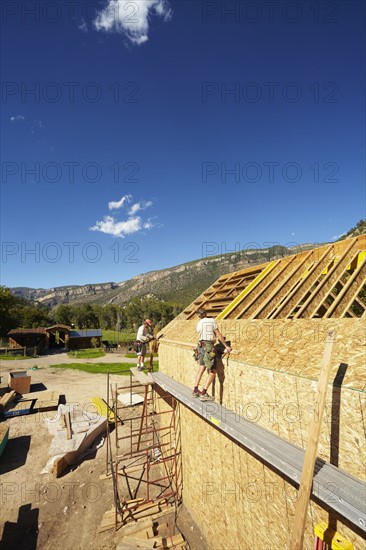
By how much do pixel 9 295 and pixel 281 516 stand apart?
51313 mm

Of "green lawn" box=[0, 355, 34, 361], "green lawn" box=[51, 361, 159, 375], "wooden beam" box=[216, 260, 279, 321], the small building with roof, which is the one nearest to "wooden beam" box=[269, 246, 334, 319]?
"wooden beam" box=[216, 260, 279, 321]

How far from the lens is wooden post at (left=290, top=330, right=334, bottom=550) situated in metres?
2.66

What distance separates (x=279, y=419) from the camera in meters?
4.40

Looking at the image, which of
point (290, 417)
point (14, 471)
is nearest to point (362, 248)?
point (290, 417)

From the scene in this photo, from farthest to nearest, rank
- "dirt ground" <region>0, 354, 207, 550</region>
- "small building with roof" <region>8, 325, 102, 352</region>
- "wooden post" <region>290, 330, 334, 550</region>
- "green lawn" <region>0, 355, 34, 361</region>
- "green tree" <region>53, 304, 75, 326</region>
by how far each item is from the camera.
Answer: "green tree" <region>53, 304, 75, 326</region> < "small building with roof" <region>8, 325, 102, 352</region> < "green lawn" <region>0, 355, 34, 361</region> < "dirt ground" <region>0, 354, 207, 550</region> < "wooden post" <region>290, 330, 334, 550</region>

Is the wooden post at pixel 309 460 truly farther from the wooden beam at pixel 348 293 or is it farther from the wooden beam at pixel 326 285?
the wooden beam at pixel 326 285

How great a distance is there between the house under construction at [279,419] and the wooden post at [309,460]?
0.03 metres

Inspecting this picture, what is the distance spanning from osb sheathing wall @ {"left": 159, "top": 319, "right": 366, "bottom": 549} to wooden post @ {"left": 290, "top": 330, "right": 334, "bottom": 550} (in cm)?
15

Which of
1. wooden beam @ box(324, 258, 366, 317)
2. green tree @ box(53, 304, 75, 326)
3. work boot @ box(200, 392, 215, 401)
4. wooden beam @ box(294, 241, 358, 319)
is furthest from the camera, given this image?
green tree @ box(53, 304, 75, 326)

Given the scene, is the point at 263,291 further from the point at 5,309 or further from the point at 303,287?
the point at 5,309

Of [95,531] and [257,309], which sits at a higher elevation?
[257,309]

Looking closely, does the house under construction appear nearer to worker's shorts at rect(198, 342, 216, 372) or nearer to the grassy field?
worker's shorts at rect(198, 342, 216, 372)

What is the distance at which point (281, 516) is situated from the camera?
4230 millimetres

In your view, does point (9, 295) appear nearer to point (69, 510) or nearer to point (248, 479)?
point (69, 510)
